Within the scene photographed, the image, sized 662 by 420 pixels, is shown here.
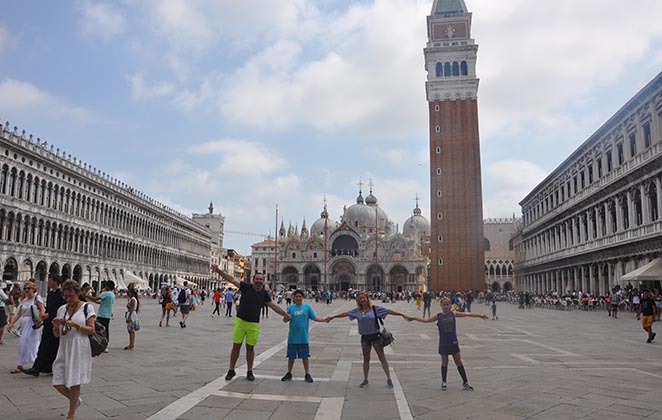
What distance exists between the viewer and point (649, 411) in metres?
6.21

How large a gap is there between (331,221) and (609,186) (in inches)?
2707

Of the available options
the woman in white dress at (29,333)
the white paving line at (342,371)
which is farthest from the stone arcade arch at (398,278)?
the woman in white dress at (29,333)

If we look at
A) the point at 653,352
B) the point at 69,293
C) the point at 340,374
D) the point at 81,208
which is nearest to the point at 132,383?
the point at 69,293

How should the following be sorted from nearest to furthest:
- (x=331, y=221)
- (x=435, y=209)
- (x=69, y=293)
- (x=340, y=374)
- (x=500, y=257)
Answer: (x=69, y=293) → (x=340, y=374) → (x=435, y=209) → (x=500, y=257) → (x=331, y=221)

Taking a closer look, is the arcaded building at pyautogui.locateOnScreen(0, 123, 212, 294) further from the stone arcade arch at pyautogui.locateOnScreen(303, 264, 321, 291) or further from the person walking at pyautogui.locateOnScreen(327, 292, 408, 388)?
the person walking at pyautogui.locateOnScreen(327, 292, 408, 388)

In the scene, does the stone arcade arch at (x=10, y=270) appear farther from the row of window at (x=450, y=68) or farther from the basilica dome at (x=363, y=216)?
the basilica dome at (x=363, y=216)

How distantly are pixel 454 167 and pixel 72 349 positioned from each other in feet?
180

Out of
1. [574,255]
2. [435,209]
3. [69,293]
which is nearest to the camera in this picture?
[69,293]

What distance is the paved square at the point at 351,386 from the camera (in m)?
6.07

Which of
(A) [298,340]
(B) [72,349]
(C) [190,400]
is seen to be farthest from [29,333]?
(A) [298,340]

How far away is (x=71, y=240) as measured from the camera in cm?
4353

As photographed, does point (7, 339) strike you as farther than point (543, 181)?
No

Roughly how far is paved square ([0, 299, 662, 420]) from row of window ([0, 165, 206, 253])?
87.8 ft

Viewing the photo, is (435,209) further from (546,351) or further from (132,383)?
(132,383)
